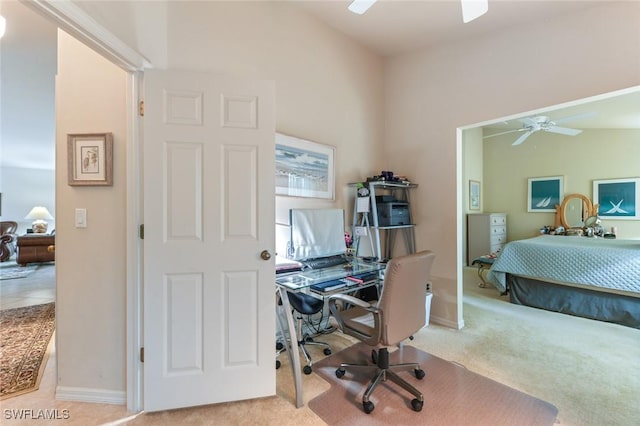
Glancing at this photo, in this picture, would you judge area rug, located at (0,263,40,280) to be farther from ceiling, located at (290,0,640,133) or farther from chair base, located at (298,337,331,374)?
ceiling, located at (290,0,640,133)

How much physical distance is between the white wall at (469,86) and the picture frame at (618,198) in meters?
4.30

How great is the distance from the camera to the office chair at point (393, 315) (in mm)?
1625

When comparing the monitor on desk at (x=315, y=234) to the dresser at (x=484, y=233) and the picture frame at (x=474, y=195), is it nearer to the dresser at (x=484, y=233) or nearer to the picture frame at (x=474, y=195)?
the dresser at (x=484, y=233)

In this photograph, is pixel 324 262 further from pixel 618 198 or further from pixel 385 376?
pixel 618 198

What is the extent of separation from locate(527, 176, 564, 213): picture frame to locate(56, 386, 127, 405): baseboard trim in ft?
23.4

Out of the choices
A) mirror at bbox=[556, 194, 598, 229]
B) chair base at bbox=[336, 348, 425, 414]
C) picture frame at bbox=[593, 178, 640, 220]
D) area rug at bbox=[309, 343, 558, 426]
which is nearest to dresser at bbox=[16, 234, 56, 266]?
area rug at bbox=[309, 343, 558, 426]

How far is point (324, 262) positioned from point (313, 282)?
0.60 meters

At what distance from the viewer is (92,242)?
67.4 inches

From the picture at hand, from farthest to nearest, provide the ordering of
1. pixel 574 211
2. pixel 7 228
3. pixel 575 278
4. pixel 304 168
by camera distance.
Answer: pixel 7 228 < pixel 574 211 < pixel 575 278 < pixel 304 168

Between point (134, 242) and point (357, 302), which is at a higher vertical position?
point (134, 242)

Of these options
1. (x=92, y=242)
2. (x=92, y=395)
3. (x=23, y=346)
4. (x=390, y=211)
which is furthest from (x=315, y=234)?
(x=23, y=346)

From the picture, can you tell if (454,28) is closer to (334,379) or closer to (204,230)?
(204,230)

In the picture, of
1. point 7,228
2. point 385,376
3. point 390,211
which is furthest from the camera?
point 7,228

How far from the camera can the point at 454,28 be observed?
2.75 m
